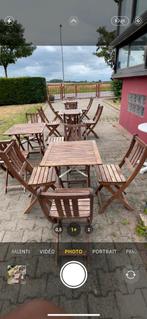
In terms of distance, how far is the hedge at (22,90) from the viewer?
1566 centimetres

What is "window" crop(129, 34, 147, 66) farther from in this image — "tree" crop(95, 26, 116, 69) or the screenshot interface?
"tree" crop(95, 26, 116, 69)

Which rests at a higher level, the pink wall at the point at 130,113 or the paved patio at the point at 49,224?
the pink wall at the point at 130,113

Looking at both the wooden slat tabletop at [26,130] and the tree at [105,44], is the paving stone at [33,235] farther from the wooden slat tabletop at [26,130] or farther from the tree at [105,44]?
the tree at [105,44]

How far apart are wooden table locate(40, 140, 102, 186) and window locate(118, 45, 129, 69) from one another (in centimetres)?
515

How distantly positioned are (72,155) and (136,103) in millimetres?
4215

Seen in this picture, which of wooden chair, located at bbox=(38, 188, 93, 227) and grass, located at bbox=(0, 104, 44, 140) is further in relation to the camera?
grass, located at bbox=(0, 104, 44, 140)

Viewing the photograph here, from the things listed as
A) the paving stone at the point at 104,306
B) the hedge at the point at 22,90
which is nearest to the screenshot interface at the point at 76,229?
the paving stone at the point at 104,306

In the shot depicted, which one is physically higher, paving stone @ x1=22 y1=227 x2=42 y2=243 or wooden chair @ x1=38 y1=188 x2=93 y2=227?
wooden chair @ x1=38 y1=188 x2=93 y2=227

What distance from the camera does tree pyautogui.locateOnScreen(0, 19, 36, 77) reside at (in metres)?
18.6

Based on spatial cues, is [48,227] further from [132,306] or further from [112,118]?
[112,118]

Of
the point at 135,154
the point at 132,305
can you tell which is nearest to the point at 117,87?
the point at 135,154

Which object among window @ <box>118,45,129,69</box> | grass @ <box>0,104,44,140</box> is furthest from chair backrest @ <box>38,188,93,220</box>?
window @ <box>118,45,129,69</box>

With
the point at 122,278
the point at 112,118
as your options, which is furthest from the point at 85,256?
the point at 112,118

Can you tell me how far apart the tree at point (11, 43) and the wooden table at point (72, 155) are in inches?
769
